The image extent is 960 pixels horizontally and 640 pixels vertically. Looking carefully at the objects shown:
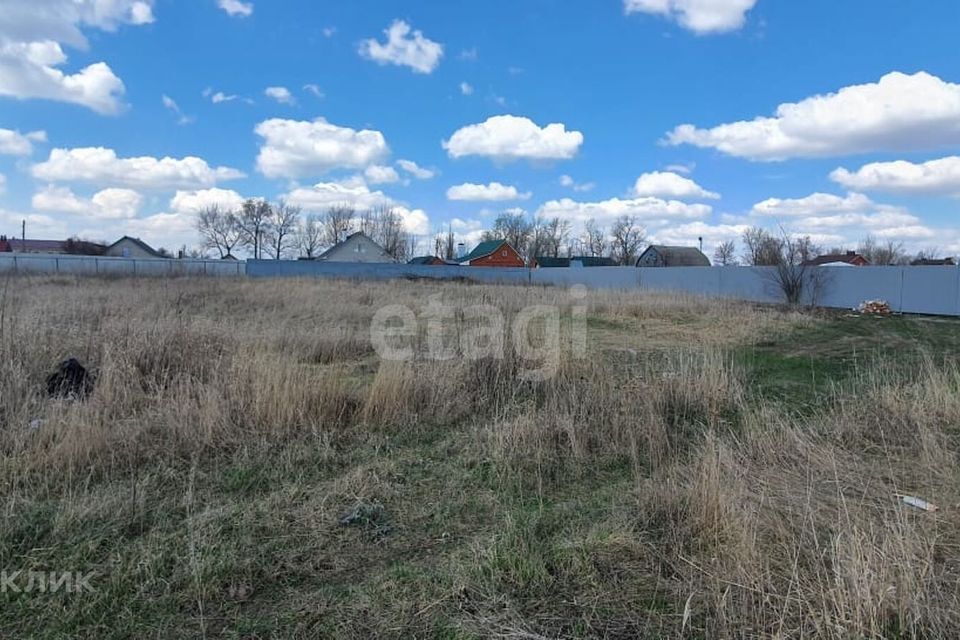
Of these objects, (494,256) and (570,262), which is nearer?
(494,256)

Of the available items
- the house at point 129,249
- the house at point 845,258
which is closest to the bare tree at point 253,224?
the house at point 129,249

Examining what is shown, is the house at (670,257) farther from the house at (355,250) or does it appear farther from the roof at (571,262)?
the house at (355,250)

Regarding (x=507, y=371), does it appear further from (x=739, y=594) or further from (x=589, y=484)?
(x=739, y=594)

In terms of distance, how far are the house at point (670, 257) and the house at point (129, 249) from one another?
52599mm

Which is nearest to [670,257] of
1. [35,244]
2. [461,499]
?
[461,499]

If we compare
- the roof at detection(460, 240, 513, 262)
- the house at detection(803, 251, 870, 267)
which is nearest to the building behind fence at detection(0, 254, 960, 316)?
the roof at detection(460, 240, 513, 262)

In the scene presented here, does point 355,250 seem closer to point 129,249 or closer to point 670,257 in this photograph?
point 129,249

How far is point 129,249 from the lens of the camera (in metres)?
52.9

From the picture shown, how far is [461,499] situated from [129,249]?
2469 inches

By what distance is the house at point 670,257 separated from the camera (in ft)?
169

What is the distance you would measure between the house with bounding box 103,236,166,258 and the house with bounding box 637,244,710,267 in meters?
52.6

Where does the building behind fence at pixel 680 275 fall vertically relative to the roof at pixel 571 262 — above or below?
below

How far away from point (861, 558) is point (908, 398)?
3562 mm

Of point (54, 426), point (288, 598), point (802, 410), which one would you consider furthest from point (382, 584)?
point (802, 410)
